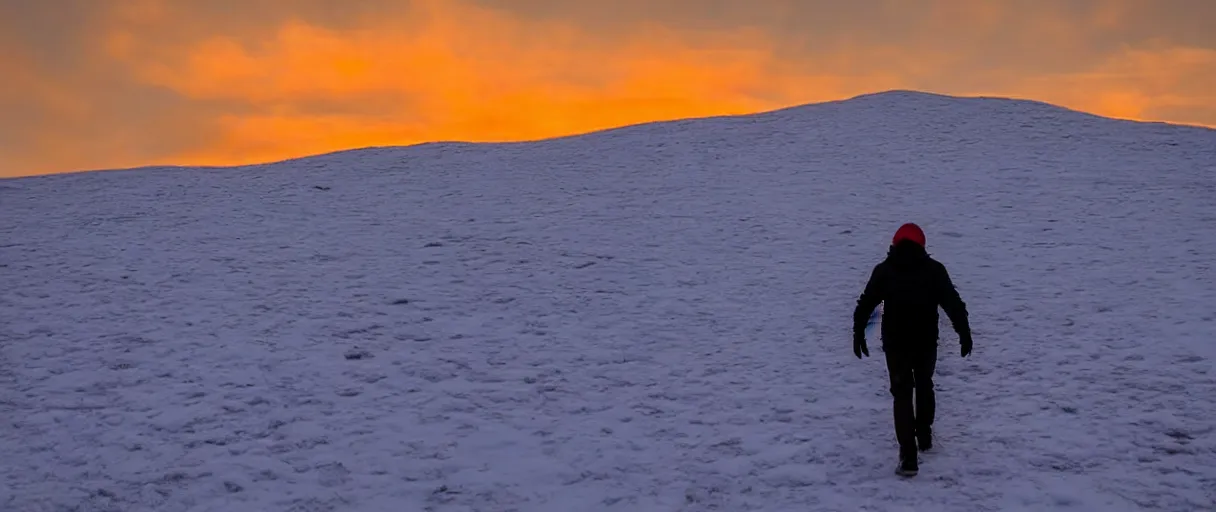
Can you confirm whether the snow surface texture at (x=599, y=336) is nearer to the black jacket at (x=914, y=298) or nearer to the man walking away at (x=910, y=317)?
the man walking away at (x=910, y=317)

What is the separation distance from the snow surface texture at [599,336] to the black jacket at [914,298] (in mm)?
1146

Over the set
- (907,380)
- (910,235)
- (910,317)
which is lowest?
(907,380)

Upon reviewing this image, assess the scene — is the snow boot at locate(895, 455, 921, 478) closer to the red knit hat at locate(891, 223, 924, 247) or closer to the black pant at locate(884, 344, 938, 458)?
the black pant at locate(884, 344, 938, 458)

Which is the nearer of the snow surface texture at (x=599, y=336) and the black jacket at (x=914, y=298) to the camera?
the black jacket at (x=914, y=298)

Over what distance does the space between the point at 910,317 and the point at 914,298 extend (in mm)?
154

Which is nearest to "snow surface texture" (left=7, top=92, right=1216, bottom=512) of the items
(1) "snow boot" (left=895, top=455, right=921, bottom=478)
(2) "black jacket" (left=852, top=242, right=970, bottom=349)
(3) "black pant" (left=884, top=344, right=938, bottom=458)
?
(1) "snow boot" (left=895, top=455, right=921, bottom=478)

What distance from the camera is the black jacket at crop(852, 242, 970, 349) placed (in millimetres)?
7207

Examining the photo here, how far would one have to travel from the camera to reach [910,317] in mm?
7207

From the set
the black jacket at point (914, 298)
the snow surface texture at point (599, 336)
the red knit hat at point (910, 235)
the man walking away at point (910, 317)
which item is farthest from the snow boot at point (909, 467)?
the red knit hat at point (910, 235)

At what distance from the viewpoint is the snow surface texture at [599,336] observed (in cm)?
748

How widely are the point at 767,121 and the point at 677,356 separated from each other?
58.7ft

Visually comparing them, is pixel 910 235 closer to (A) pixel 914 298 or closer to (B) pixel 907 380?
(A) pixel 914 298

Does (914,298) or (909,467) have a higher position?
(914,298)

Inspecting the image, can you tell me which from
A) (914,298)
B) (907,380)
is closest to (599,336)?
(907,380)
